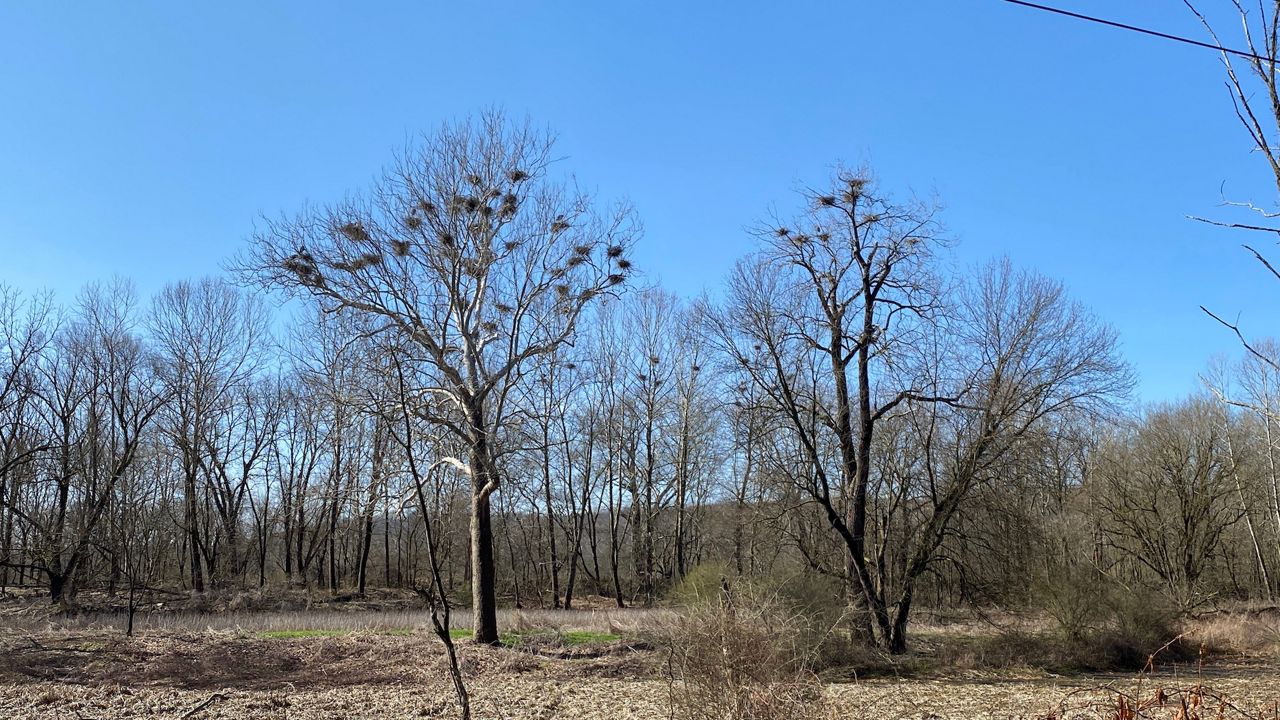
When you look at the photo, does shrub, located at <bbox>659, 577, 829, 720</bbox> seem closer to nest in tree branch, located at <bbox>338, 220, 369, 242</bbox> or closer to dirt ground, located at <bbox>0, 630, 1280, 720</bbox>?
dirt ground, located at <bbox>0, 630, 1280, 720</bbox>

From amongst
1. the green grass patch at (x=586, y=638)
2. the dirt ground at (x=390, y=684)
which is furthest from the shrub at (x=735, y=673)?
the green grass patch at (x=586, y=638)

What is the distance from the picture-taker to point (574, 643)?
17703 mm

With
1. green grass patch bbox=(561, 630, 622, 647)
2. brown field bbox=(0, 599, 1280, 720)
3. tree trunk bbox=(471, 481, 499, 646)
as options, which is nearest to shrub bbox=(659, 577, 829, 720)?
brown field bbox=(0, 599, 1280, 720)

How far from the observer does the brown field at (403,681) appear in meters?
10.0

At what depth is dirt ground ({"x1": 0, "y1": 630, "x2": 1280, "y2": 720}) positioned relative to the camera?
9992 mm

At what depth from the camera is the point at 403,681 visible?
1244cm

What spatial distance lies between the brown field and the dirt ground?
33 mm

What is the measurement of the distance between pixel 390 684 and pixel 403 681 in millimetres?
303

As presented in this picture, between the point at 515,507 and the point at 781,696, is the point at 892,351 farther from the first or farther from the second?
the point at 515,507

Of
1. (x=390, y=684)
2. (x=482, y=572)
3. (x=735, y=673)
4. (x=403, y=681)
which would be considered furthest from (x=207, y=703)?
(x=482, y=572)

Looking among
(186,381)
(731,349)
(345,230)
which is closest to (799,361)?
(731,349)

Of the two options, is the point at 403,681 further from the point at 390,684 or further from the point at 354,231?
the point at 354,231

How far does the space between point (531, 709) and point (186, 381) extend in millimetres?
25160

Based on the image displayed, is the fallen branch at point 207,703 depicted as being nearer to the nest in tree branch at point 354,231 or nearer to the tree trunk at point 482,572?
the tree trunk at point 482,572
